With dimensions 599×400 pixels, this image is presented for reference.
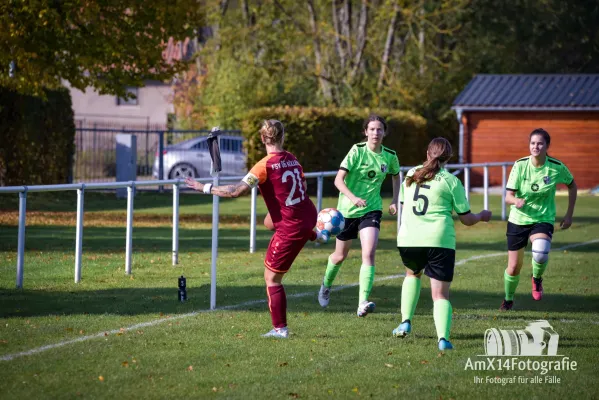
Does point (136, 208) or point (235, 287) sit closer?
point (235, 287)

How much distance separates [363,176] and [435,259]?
2.50m

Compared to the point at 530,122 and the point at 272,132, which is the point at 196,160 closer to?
the point at 530,122

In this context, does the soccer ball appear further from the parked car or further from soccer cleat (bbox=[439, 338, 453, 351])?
the parked car

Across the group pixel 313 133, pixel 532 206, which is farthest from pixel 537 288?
pixel 313 133

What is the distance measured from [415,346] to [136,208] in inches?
706

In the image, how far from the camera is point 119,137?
28.5 m

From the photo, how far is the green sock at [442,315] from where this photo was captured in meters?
8.14

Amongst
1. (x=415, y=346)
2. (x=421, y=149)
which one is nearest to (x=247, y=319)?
(x=415, y=346)

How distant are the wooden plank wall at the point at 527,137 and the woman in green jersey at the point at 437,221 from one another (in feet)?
94.3

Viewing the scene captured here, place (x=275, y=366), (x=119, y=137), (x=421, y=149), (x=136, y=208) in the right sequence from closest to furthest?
(x=275, y=366) < (x=136, y=208) < (x=119, y=137) < (x=421, y=149)

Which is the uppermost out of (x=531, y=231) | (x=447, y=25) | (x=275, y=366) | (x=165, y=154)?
(x=447, y=25)

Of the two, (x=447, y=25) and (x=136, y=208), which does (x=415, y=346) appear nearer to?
(x=136, y=208)

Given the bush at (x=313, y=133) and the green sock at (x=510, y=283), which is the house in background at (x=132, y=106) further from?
the green sock at (x=510, y=283)

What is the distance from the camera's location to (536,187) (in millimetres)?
10719
